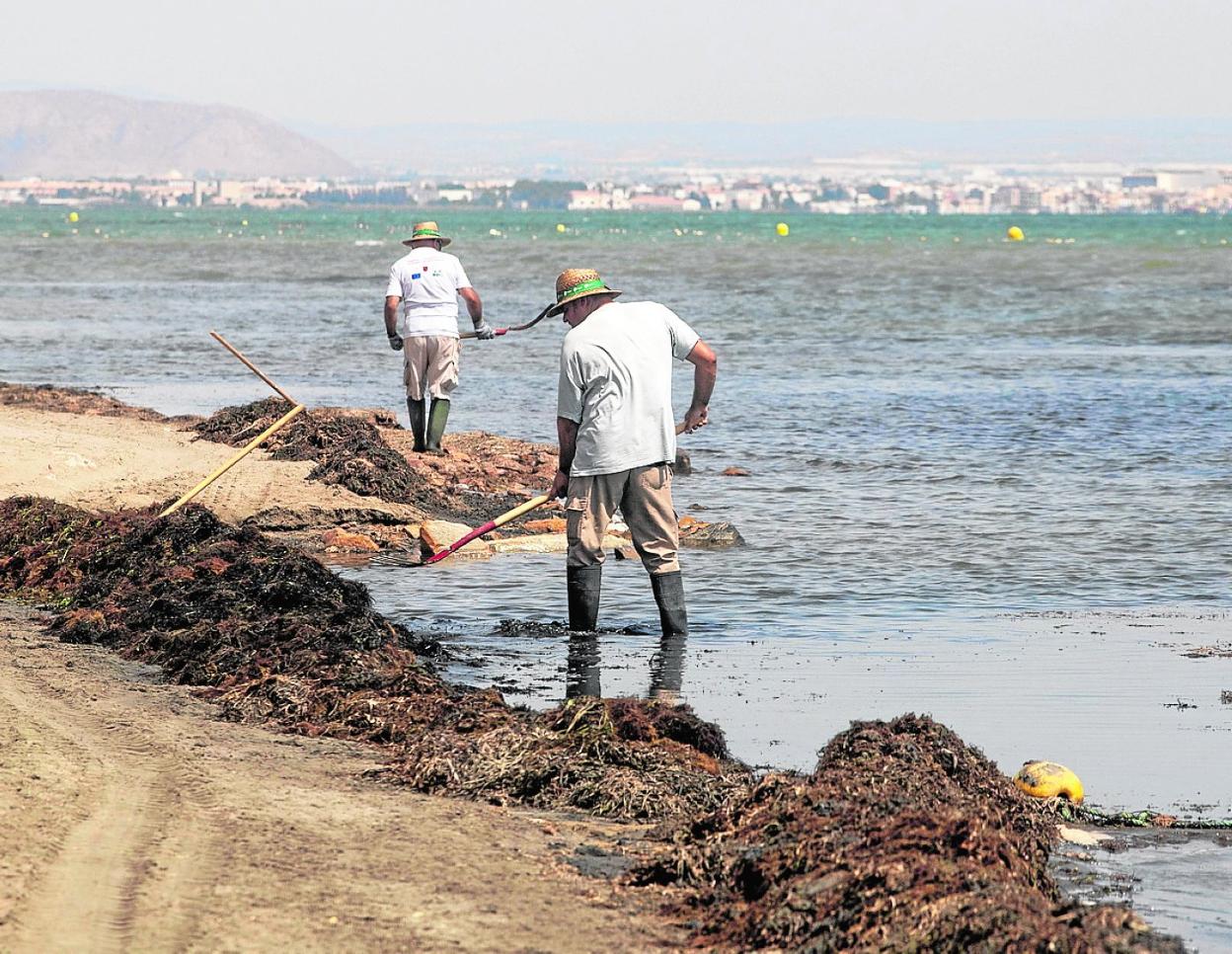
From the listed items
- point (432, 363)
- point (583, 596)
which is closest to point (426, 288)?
point (432, 363)

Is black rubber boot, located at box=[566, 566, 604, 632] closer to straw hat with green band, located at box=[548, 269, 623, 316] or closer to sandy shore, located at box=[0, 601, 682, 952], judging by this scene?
straw hat with green band, located at box=[548, 269, 623, 316]

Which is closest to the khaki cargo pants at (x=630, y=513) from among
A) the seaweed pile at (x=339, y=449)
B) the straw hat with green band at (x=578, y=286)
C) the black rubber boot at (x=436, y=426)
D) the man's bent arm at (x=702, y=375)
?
the man's bent arm at (x=702, y=375)

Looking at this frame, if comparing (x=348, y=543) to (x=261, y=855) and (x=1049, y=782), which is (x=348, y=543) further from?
(x=261, y=855)

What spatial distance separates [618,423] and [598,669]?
1.15 metres

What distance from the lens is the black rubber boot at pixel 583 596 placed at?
913 cm

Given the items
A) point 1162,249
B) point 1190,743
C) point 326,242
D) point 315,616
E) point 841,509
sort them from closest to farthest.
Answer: point 1190,743 < point 315,616 < point 841,509 < point 1162,249 < point 326,242

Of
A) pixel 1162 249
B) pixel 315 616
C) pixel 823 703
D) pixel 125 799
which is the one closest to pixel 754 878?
pixel 125 799

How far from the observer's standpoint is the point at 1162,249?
254 ft

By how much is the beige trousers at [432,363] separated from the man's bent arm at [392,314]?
13cm

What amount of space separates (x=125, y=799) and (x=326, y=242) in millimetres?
78646

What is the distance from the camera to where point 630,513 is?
9070mm

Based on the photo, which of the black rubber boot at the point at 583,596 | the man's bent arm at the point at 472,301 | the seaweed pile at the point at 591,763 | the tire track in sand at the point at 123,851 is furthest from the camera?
the man's bent arm at the point at 472,301

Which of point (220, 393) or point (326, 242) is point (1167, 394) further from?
point (326, 242)

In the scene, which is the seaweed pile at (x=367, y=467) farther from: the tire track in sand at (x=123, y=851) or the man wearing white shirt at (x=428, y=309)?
the tire track in sand at (x=123, y=851)
